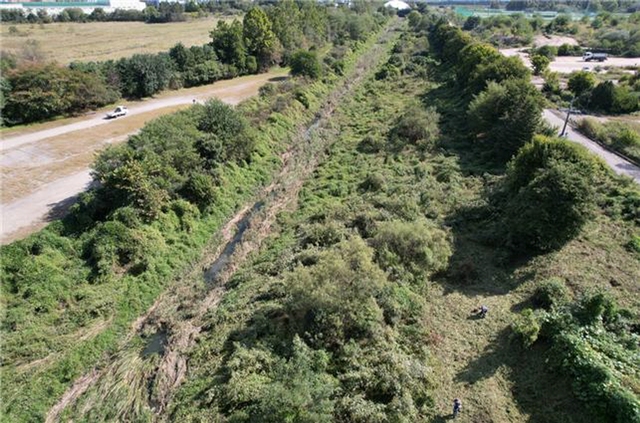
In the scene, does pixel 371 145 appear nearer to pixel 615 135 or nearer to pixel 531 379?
pixel 615 135

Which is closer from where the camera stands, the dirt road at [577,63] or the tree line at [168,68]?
the tree line at [168,68]

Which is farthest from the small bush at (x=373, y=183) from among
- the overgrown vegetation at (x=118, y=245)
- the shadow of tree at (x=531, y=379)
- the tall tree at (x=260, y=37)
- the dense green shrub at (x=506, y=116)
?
the tall tree at (x=260, y=37)

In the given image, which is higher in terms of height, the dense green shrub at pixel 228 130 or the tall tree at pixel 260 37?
the tall tree at pixel 260 37

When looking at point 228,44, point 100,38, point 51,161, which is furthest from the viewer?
point 100,38

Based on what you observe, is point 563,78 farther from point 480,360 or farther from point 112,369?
point 112,369

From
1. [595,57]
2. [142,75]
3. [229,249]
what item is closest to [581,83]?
[595,57]

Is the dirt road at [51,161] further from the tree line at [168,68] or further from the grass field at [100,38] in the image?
the grass field at [100,38]
